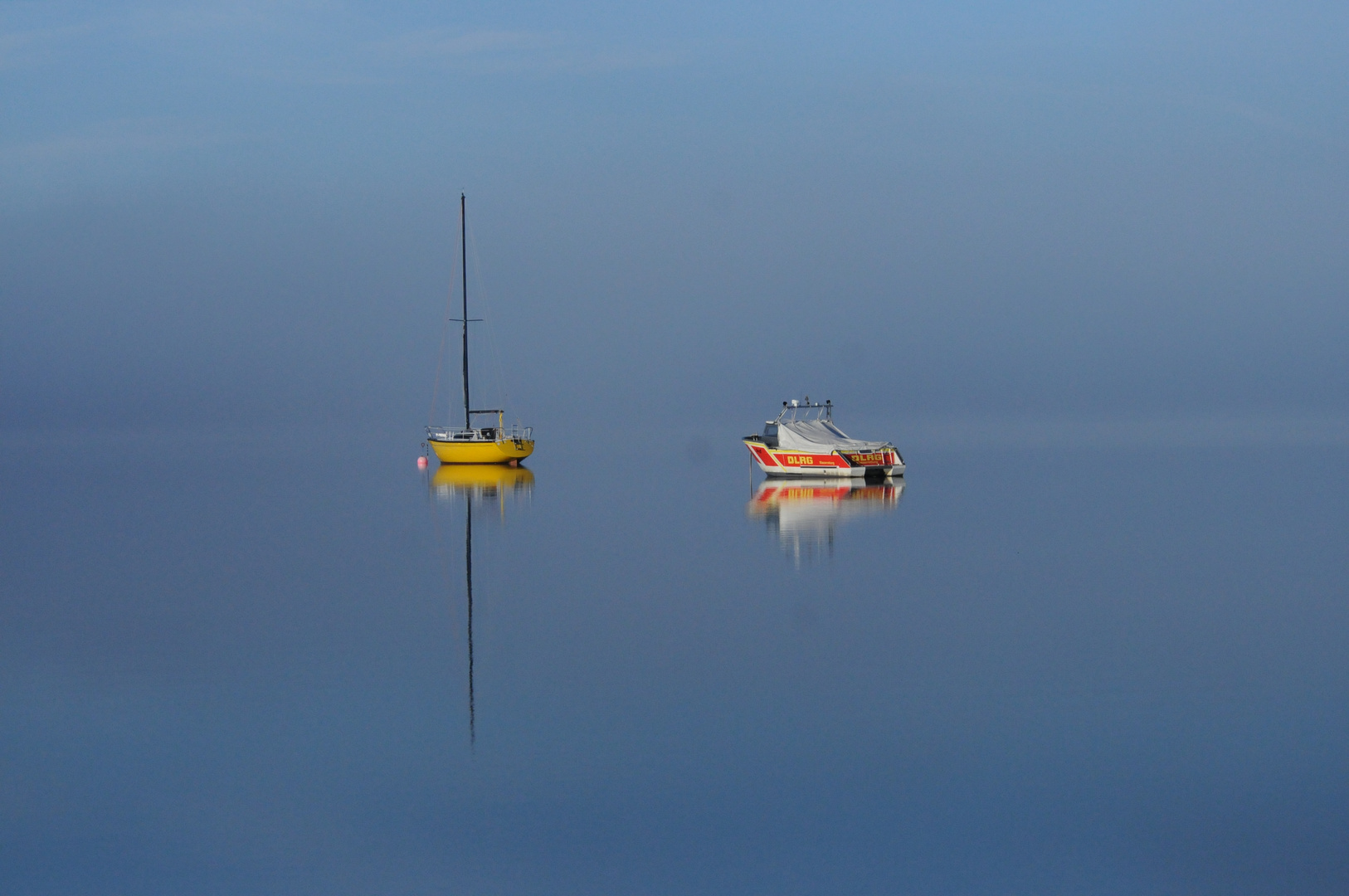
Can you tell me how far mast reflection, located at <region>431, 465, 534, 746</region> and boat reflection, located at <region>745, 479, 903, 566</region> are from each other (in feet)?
32.3

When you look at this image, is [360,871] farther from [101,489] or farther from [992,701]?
[101,489]

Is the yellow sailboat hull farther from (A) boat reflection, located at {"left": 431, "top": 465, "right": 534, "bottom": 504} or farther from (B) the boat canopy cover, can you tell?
(B) the boat canopy cover

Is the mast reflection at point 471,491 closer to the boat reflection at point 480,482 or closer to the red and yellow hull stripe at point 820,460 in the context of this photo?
the boat reflection at point 480,482

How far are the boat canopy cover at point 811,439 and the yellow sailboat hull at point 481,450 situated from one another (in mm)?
15964

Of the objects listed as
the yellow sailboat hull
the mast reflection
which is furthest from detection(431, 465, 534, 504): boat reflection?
the yellow sailboat hull

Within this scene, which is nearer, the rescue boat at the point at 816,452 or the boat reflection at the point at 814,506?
the boat reflection at the point at 814,506

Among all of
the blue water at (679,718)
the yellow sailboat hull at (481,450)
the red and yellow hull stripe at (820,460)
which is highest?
the yellow sailboat hull at (481,450)

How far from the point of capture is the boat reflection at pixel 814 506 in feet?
131

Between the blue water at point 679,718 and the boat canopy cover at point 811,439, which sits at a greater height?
the boat canopy cover at point 811,439

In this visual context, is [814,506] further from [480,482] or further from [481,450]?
[481,450]

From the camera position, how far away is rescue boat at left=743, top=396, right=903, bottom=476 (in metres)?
68.1

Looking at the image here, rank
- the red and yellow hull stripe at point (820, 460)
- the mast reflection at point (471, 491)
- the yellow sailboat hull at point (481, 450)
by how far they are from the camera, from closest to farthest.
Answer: the mast reflection at point (471, 491) → the red and yellow hull stripe at point (820, 460) → the yellow sailboat hull at point (481, 450)

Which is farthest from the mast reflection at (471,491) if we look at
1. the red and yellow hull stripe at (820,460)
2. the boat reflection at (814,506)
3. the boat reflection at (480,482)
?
the red and yellow hull stripe at (820,460)

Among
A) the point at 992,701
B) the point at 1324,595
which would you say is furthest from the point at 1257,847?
the point at 1324,595
